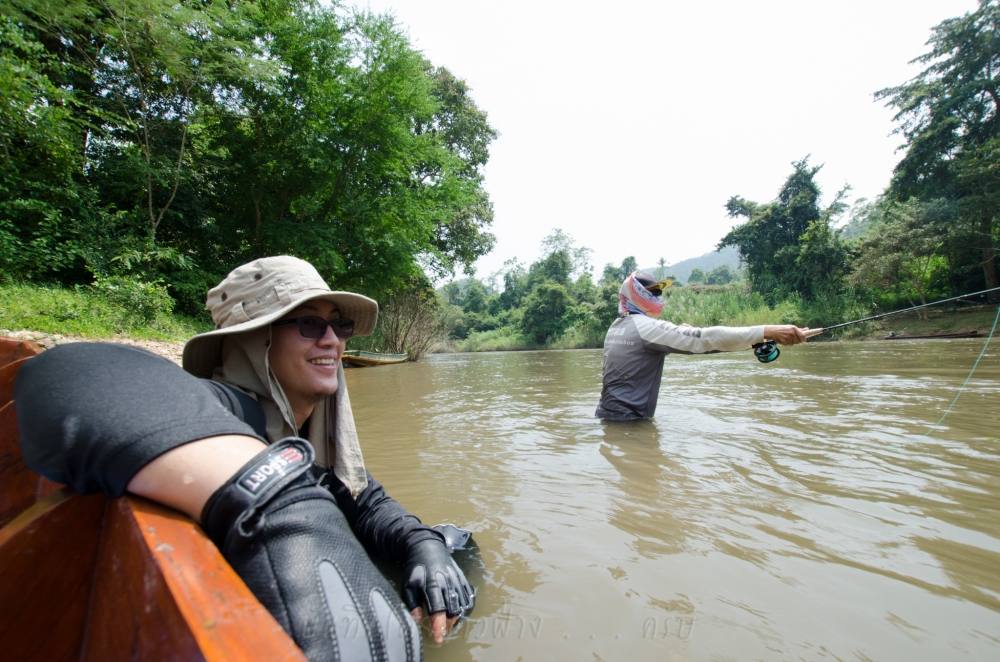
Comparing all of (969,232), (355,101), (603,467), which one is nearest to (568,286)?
(969,232)

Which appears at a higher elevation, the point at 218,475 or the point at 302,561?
the point at 218,475

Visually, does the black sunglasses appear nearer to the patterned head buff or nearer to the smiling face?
the smiling face

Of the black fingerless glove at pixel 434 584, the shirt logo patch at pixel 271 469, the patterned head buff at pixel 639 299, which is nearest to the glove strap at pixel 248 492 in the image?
the shirt logo patch at pixel 271 469

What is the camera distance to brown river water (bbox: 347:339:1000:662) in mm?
1379

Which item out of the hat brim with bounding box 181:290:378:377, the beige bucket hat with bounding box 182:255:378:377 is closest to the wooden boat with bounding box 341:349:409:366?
the hat brim with bounding box 181:290:378:377

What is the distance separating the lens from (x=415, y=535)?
1630 mm

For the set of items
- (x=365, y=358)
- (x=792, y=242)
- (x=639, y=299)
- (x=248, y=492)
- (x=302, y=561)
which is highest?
(x=792, y=242)

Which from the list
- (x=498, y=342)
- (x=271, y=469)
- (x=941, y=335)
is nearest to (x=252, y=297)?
(x=271, y=469)

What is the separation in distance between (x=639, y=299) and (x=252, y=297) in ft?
12.2

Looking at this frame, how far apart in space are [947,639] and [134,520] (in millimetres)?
1999

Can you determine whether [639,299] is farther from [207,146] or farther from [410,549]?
[207,146]

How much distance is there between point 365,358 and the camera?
1501cm

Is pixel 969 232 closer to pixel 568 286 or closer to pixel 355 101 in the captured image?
pixel 355 101

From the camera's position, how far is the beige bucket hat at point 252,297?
1361 millimetres
